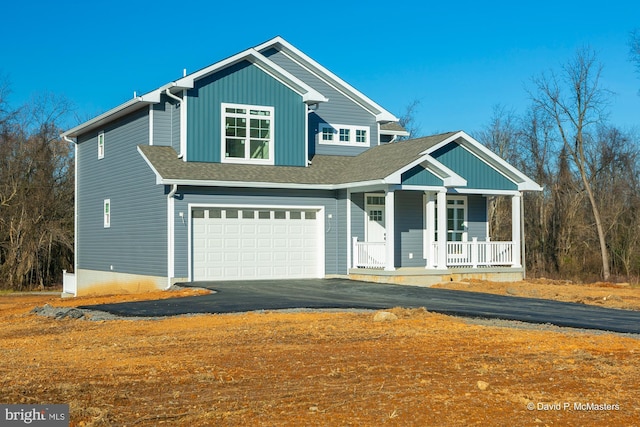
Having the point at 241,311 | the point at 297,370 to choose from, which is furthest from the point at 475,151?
the point at 297,370

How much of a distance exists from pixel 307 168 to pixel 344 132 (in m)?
3.25

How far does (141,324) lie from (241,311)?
92.2 inches

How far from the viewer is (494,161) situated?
26.1m

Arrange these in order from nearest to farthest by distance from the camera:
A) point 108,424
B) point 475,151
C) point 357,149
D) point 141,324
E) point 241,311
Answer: point 108,424 < point 141,324 < point 241,311 < point 475,151 < point 357,149

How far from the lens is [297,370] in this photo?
30.8 feet

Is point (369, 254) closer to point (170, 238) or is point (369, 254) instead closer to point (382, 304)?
point (170, 238)

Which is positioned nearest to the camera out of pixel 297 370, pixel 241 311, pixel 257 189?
pixel 297 370

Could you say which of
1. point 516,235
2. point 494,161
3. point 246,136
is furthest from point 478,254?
point 246,136

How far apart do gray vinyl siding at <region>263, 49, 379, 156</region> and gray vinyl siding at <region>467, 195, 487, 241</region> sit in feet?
13.8

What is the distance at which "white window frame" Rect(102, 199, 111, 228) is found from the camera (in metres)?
27.8

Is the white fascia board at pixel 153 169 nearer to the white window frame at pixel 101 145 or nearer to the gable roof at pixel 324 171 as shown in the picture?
the gable roof at pixel 324 171

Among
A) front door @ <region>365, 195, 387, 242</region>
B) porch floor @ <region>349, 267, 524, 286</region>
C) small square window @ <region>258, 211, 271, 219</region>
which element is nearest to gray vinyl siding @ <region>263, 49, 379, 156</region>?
front door @ <region>365, 195, 387, 242</region>

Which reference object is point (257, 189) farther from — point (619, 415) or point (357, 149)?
point (619, 415)

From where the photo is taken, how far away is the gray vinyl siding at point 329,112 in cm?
2778
